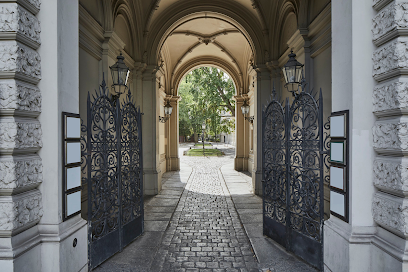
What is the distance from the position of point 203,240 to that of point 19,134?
146 inches

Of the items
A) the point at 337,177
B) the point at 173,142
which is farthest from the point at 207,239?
the point at 173,142

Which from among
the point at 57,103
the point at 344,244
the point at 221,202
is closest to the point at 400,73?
the point at 344,244

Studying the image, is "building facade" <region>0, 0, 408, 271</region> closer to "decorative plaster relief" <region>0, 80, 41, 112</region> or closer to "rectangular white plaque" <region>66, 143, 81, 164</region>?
"decorative plaster relief" <region>0, 80, 41, 112</region>

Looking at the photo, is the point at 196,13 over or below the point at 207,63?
over

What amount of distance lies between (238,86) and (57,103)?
1295cm

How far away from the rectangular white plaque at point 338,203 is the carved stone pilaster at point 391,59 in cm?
151

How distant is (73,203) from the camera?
3.36 metres

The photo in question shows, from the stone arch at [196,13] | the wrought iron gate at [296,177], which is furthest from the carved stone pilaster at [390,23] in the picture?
the stone arch at [196,13]

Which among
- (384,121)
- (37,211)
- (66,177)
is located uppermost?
(384,121)

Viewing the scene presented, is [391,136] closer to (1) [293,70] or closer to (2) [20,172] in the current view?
(1) [293,70]

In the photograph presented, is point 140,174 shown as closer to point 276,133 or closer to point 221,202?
point 276,133

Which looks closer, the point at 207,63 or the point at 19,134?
the point at 19,134

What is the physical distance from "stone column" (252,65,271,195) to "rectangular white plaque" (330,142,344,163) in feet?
18.2

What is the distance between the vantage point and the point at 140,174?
514 centimetres
